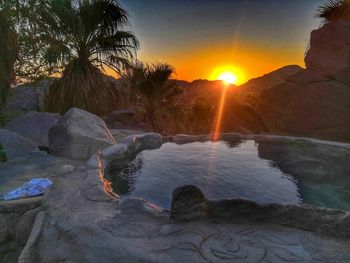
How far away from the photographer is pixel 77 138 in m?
7.31

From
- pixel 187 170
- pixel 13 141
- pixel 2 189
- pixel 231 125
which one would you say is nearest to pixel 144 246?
pixel 2 189

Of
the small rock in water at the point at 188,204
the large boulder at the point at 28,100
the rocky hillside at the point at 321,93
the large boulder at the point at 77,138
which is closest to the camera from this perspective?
the small rock in water at the point at 188,204

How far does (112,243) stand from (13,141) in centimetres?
518

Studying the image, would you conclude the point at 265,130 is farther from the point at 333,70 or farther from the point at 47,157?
the point at 47,157

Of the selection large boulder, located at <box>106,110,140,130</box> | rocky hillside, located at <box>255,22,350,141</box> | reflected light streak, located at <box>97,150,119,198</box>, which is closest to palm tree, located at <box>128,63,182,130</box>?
large boulder, located at <box>106,110,140,130</box>

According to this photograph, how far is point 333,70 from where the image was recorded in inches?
502

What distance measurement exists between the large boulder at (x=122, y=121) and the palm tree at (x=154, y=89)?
3.92ft

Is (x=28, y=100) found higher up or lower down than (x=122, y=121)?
higher up

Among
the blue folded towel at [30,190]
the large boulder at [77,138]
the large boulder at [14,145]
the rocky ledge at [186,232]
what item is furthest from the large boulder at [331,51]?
the blue folded towel at [30,190]

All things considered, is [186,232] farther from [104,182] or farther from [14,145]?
[14,145]

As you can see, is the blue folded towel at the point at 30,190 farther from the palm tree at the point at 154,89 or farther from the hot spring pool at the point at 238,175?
the palm tree at the point at 154,89

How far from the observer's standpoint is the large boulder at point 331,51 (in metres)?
12.6

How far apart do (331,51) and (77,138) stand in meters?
10.4

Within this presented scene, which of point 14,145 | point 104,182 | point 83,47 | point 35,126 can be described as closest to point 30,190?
point 104,182
